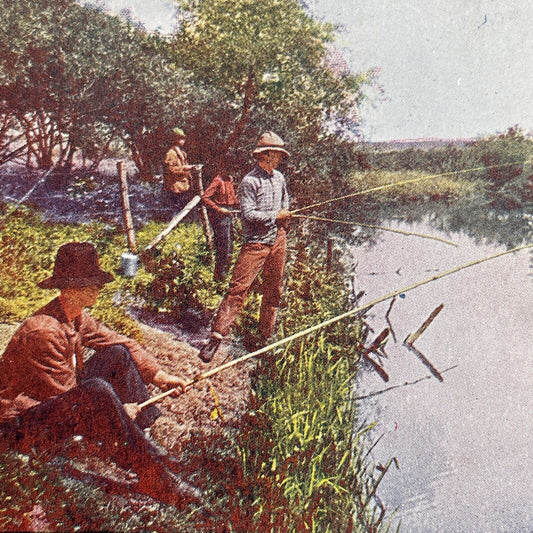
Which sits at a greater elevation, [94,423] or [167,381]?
[167,381]

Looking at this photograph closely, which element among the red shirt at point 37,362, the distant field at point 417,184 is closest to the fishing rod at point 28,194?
the red shirt at point 37,362

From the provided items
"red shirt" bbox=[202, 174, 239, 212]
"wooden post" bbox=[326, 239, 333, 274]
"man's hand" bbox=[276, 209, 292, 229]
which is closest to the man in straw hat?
"red shirt" bbox=[202, 174, 239, 212]

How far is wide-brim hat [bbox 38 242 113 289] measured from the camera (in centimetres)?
263

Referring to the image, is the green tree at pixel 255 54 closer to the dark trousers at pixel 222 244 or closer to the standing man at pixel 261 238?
the standing man at pixel 261 238

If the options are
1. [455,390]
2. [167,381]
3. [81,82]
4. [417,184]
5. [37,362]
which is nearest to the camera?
[37,362]

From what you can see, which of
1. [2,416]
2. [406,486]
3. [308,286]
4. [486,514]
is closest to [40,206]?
[2,416]

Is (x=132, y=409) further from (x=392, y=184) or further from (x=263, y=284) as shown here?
(x=392, y=184)

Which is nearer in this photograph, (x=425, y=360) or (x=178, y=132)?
(x=178, y=132)

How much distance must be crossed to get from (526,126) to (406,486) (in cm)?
314

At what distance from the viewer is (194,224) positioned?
3494 millimetres

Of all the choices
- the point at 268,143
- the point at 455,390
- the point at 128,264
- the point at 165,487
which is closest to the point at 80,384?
the point at 165,487

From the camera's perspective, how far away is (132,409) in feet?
8.88

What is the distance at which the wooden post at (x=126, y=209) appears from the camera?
325 centimetres

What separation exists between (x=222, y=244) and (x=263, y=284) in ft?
1.33
